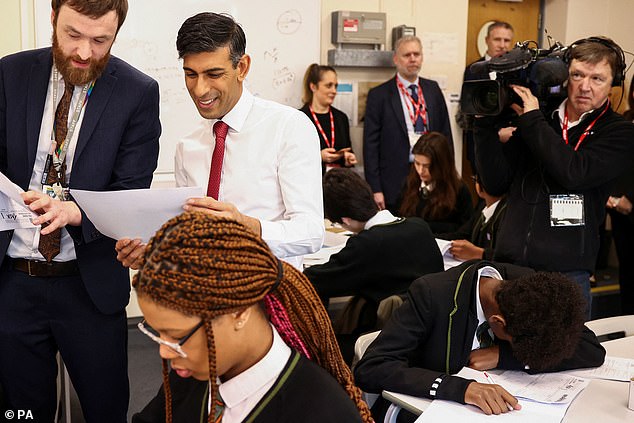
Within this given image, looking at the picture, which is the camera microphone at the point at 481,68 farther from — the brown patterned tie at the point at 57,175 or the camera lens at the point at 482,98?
the brown patterned tie at the point at 57,175

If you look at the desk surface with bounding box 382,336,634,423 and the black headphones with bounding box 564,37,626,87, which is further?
the black headphones with bounding box 564,37,626,87

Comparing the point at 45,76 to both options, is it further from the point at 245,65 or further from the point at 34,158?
the point at 245,65

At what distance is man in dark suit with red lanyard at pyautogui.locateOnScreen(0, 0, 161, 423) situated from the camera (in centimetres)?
210

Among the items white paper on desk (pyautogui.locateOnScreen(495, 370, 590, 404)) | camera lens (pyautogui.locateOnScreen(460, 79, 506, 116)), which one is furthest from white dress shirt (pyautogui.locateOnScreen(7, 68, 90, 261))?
camera lens (pyautogui.locateOnScreen(460, 79, 506, 116))

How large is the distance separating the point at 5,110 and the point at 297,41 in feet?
11.8

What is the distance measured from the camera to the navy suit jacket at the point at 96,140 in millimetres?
2105

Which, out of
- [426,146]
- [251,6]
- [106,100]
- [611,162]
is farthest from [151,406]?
[251,6]

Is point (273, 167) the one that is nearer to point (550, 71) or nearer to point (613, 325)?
point (550, 71)

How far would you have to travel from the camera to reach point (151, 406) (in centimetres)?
151

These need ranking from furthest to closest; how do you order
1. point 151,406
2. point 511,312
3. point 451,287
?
point 451,287, point 511,312, point 151,406

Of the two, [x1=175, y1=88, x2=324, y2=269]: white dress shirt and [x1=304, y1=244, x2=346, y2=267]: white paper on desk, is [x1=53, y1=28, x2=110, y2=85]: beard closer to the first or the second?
[x1=175, y1=88, x2=324, y2=269]: white dress shirt

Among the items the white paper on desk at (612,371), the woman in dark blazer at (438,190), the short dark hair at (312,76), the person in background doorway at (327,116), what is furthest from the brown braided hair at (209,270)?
the short dark hair at (312,76)

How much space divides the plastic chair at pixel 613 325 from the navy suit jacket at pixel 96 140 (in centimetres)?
161

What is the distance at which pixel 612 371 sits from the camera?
2203 millimetres
